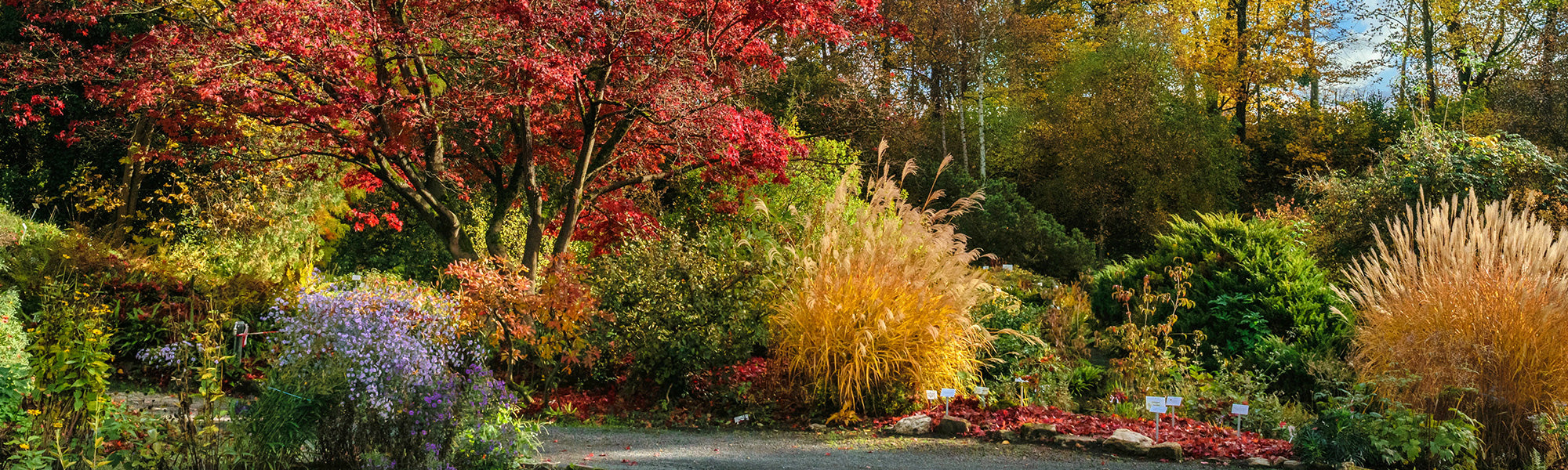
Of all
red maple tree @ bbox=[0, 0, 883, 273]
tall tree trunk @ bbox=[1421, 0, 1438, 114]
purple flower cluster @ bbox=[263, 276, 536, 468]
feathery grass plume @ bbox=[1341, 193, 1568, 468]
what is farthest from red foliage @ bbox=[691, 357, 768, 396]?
tall tree trunk @ bbox=[1421, 0, 1438, 114]

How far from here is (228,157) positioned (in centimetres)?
887

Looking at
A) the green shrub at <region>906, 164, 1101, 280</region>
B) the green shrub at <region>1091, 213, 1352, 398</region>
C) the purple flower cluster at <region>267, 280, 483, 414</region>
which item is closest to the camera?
the purple flower cluster at <region>267, 280, 483, 414</region>

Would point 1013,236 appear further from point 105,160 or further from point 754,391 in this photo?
point 105,160

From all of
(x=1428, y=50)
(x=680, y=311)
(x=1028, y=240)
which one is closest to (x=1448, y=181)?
(x=1028, y=240)

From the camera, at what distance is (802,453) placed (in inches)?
201

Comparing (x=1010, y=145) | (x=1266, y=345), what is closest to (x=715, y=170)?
(x=1266, y=345)

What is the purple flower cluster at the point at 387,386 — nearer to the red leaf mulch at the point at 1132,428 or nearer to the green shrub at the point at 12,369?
the green shrub at the point at 12,369

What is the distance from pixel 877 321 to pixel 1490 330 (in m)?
3.05

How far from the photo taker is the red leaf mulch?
16.3 ft

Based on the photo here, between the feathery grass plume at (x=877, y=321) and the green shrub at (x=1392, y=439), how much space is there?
2030 millimetres

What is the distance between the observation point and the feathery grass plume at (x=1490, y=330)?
4.56 meters

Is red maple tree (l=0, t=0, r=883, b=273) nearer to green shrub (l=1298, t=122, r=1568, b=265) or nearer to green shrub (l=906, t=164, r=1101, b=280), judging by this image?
green shrub (l=1298, t=122, r=1568, b=265)

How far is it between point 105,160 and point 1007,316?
455 inches

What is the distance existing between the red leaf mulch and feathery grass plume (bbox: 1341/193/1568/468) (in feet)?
2.38
